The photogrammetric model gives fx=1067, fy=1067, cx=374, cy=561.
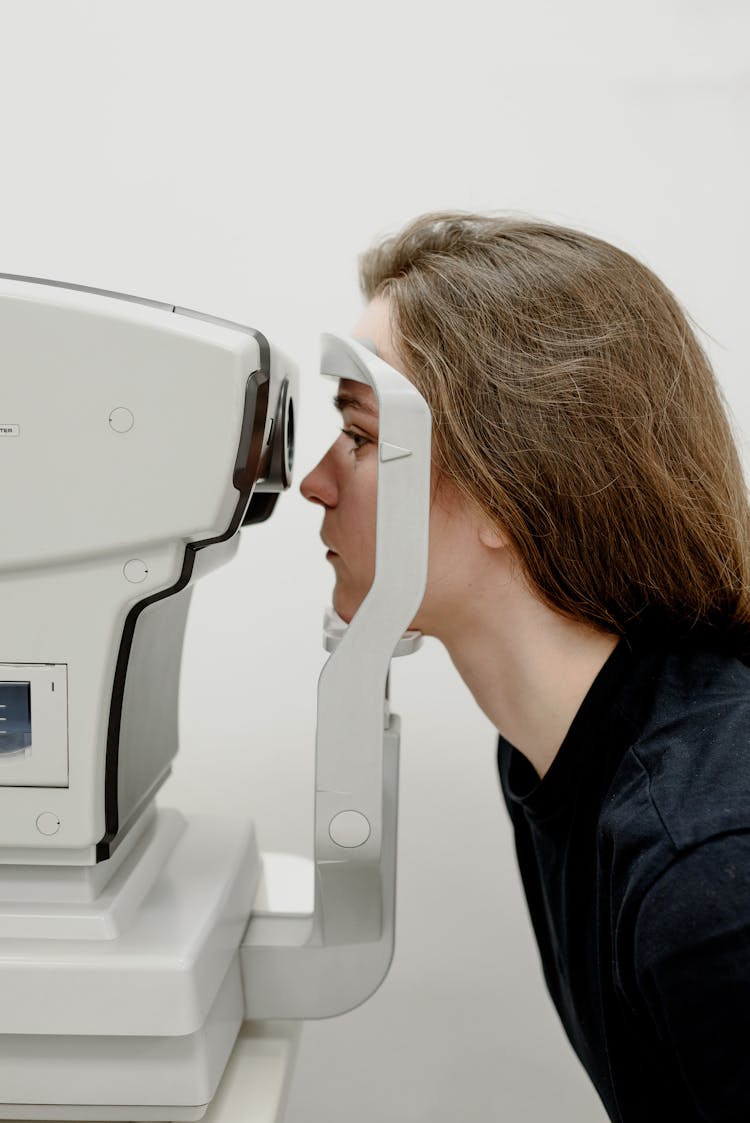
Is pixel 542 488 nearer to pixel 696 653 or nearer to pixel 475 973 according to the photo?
pixel 696 653

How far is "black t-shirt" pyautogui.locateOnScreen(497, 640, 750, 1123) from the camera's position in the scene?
29.4 inches

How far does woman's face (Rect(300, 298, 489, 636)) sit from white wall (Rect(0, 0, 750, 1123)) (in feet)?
1.44

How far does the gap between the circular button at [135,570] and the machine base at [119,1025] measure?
0.93 feet

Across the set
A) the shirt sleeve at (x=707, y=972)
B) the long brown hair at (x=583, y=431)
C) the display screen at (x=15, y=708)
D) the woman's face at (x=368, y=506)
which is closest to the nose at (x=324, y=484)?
the woman's face at (x=368, y=506)

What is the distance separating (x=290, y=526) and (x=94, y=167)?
565 mm

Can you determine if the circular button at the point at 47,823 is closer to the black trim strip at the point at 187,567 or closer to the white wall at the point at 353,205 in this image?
the black trim strip at the point at 187,567

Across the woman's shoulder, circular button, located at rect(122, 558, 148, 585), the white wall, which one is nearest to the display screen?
circular button, located at rect(122, 558, 148, 585)

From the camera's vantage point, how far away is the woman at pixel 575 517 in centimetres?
99

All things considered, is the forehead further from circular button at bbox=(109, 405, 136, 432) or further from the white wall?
the white wall

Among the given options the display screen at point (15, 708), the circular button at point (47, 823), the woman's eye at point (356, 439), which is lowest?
the circular button at point (47, 823)

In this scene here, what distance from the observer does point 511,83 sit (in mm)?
1445

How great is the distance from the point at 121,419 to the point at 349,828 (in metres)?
0.38

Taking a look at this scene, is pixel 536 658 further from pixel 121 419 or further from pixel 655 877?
pixel 121 419

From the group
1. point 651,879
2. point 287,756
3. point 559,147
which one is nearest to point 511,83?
point 559,147
